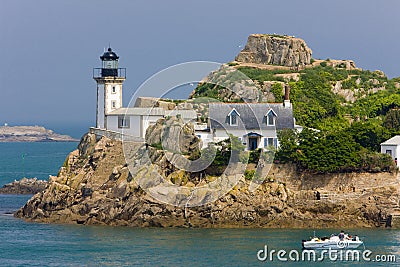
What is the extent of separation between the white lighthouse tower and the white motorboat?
21.2 meters

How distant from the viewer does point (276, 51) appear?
287ft

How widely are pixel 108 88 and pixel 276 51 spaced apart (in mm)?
18047

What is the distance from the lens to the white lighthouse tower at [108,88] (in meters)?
74.0

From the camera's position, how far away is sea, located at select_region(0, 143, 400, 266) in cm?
5431

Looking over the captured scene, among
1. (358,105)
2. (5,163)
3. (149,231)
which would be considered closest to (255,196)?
(149,231)

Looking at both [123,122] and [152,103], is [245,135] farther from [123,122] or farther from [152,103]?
[123,122]

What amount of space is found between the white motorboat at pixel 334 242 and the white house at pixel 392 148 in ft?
33.5

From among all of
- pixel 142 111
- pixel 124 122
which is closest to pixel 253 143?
pixel 142 111

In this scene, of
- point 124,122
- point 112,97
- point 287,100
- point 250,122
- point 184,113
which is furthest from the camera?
point 112,97

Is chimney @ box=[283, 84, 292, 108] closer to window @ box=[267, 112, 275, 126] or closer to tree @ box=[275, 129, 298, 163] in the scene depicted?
window @ box=[267, 112, 275, 126]

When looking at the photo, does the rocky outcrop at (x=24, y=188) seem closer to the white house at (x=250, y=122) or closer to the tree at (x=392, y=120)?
the white house at (x=250, y=122)

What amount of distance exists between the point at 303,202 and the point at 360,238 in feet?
19.2

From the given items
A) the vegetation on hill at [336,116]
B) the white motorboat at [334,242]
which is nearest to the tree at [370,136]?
the vegetation on hill at [336,116]

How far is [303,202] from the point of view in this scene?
212 ft
